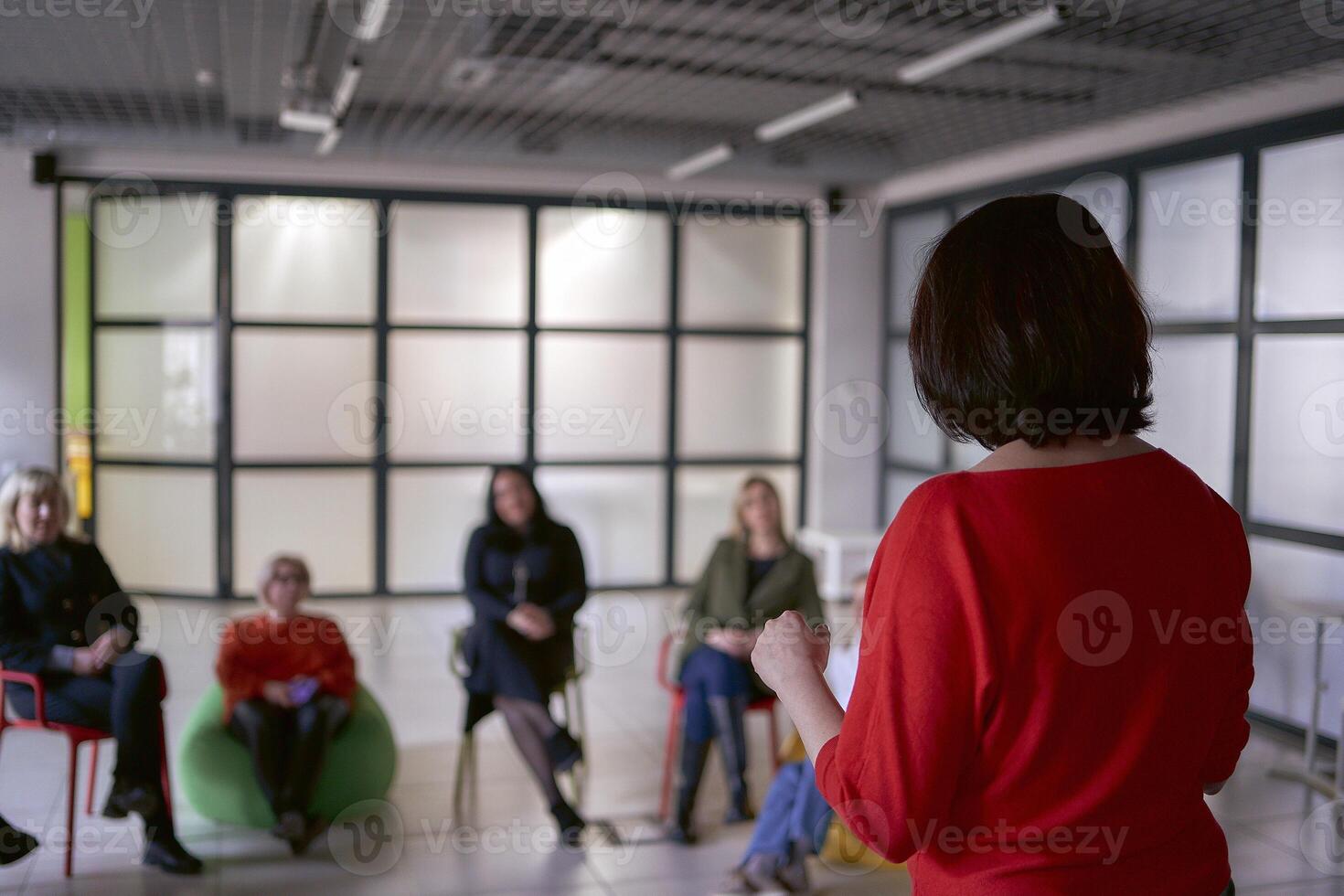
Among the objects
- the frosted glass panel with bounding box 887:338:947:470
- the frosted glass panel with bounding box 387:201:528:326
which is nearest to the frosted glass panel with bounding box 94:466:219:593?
the frosted glass panel with bounding box 387:201:528:326

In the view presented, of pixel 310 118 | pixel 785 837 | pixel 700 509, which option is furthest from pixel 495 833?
pixel 700 509

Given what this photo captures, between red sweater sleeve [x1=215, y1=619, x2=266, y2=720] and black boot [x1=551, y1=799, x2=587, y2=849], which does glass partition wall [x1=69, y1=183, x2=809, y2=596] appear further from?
black boot [x1=551, y1=799, x2=587, y2=849]

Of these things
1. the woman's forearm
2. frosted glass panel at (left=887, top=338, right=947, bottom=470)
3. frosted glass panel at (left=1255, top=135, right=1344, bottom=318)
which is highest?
frosted glass panel at (left=1255, top=135, right=1344, bottom=318)

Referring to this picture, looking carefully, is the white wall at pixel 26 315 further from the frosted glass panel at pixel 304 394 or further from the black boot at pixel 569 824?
the black boot at pixel 569 824

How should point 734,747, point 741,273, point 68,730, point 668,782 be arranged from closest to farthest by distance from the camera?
point 68,730, point 734,747, point 668,782, point 741,273

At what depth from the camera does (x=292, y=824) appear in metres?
3.88

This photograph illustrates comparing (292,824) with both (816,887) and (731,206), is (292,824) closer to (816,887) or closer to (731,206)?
(816,887)

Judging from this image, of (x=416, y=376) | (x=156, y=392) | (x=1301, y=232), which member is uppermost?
(x=1301, y=232)

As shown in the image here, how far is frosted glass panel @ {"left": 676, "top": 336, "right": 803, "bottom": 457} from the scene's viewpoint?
8578mm

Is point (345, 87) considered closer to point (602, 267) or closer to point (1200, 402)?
point (602, 267)

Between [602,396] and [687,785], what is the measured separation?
179 inches

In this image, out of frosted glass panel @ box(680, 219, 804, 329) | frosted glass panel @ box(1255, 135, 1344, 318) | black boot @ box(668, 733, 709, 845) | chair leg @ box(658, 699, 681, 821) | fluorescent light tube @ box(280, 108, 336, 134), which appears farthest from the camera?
frosted glass panel @ box(680, 219, 804, 329)

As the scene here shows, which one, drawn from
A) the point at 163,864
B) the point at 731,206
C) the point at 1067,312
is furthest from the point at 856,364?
the point at 1067,312

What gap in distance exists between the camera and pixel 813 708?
1207 mm
